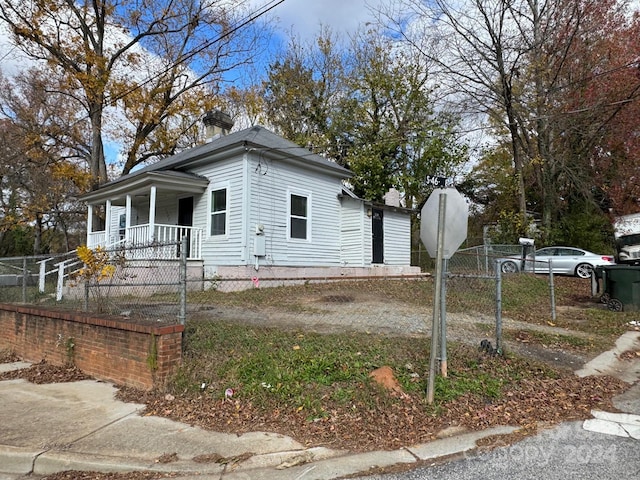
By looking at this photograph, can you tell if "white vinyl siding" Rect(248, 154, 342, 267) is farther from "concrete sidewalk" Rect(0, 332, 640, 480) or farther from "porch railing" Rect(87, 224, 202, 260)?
"concrete sidewalk" Rect(0, 332, 640, 480)

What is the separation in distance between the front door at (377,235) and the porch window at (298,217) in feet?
10.3

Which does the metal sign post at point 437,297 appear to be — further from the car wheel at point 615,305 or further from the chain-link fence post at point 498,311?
the car wheel at point 615,305

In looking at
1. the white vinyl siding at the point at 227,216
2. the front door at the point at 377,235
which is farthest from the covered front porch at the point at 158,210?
the front door at the point at 377,235

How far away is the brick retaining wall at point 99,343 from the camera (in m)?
5.12

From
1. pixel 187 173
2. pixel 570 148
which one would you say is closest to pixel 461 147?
pixel 570 148

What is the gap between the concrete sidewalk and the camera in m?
3.38

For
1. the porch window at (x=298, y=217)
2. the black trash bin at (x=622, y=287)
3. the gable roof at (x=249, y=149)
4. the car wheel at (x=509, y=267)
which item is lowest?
the black trash bin at (x=622, y=287)

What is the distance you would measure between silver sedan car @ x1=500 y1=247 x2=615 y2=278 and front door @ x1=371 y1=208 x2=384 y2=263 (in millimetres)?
5194

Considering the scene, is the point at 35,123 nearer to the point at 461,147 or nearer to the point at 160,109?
the point at 160,109

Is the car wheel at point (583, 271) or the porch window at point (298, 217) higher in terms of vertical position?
the porch window at point (298, 217)

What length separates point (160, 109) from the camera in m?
21.5

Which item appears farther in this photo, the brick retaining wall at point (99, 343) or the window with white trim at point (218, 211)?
the window with white trim at point (218, 211)

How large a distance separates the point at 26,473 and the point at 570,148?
977 inches

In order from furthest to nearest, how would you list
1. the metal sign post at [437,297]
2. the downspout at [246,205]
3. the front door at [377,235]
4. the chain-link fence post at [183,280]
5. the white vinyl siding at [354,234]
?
the front door at [377,235] < the white vinyl siding at [354,234] < the downspout at [246,205] < the chain-link fence post at [183,280] < the metal sign post at [437,297]
